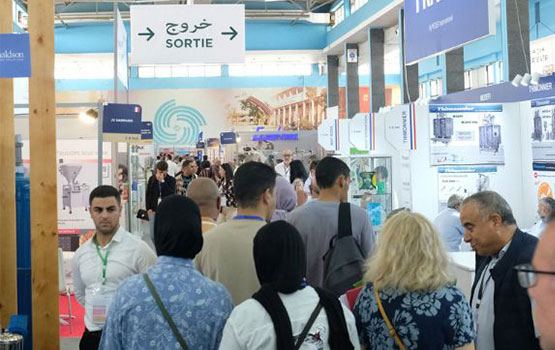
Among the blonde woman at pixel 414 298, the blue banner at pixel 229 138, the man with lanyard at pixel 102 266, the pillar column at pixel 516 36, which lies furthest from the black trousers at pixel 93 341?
the blue banner at pixel 229 138

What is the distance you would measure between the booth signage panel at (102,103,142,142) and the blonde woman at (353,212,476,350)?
429cm

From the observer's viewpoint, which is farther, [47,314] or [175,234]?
[47,314]

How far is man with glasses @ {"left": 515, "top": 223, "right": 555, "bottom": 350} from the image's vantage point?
1320 mm

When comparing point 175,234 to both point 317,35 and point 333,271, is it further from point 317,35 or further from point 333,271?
point 317,35

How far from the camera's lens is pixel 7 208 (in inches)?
177

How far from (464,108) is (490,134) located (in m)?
0.44

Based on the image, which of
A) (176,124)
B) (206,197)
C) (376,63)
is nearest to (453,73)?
(376,63)

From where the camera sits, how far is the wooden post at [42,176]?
4.08 metres

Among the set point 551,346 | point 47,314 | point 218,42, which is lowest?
point 47,314

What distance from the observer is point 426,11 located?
7477 mm

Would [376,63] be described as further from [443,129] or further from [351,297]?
[351,297]

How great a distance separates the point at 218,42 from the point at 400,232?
21.8ft

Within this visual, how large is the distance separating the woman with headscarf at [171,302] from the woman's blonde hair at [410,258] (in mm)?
582

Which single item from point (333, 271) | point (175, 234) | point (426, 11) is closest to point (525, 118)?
point (426, 11)
